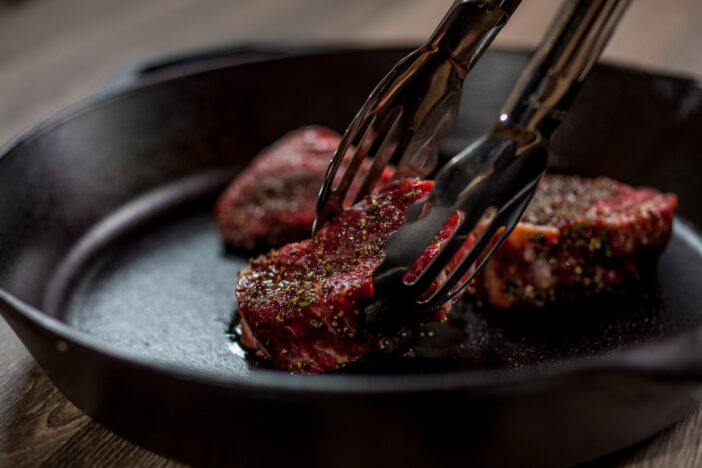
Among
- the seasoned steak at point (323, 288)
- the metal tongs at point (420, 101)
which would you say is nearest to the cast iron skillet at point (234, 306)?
the seasoned steak at point (323, 288)

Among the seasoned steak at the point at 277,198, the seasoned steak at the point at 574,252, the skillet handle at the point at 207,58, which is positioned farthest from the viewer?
the skillet handle at the point at 207,58

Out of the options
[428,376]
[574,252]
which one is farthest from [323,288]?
[574,252]

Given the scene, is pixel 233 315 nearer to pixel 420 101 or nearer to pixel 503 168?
pixel 420 101

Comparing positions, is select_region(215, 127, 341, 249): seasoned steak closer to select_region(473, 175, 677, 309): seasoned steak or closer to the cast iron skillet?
the cast iron skillet

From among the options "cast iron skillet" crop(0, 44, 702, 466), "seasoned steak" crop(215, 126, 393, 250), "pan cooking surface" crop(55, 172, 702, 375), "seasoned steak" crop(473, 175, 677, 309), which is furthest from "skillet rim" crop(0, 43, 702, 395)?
"seasoned steak" crop(215, 126, 393, 250)

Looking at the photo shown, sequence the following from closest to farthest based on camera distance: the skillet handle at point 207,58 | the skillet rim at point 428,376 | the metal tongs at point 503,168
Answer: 1. the skillet rim at point 428,376
2. the metal tongs at point 503,168
3. the skillet handle at point 207,58

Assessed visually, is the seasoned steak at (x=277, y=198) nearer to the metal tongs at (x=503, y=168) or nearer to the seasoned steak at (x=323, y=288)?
the seasoned steak at (x=323, y=288)

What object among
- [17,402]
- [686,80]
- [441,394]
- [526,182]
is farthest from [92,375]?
[686,80]

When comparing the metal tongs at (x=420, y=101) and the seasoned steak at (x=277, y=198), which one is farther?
the seasoned steak at (x=277, y=198)

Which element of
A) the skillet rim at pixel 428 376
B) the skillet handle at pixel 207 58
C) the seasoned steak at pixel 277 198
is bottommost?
the seasoned steak at pixel 277 198
